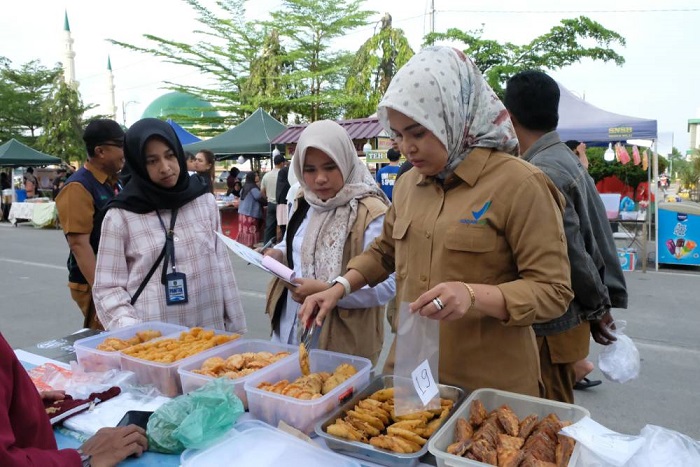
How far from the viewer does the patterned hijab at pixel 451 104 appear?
4.55 ft

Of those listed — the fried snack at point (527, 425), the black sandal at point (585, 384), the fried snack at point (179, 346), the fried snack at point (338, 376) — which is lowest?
the black sandal at point (585, 384)

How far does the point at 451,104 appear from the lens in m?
1.40

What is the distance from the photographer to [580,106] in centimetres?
830

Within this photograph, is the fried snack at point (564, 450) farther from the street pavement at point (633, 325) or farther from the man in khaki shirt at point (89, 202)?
the man in khaki shirt at point (89, 202)

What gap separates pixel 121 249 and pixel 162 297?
0.91 feet

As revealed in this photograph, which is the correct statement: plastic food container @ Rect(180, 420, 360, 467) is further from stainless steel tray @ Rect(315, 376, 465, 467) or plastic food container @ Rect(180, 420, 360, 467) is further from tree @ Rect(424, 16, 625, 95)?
tree @ Rect(424, 16, 625, 95)

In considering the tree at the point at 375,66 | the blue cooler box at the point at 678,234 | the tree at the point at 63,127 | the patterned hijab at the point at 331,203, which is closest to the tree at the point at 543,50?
the tree at the point at 375,66

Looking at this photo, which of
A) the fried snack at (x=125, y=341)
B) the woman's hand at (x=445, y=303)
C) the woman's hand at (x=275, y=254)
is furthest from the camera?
the woman's hand at (x=275, y=254)

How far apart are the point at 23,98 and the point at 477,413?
31.3 metres

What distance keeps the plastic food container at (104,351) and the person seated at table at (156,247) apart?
98mm

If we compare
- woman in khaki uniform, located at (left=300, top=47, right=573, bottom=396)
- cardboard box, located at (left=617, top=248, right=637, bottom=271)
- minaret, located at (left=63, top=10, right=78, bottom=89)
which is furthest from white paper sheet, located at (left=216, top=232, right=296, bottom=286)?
minaret, located at (left=63, top=10, right=78, bottom=89)

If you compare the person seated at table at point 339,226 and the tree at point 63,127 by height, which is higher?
the tree at point 63,127

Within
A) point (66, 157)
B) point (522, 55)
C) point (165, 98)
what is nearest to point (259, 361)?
point (522, 55)

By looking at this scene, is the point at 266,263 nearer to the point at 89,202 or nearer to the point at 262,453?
the point at 262,453
